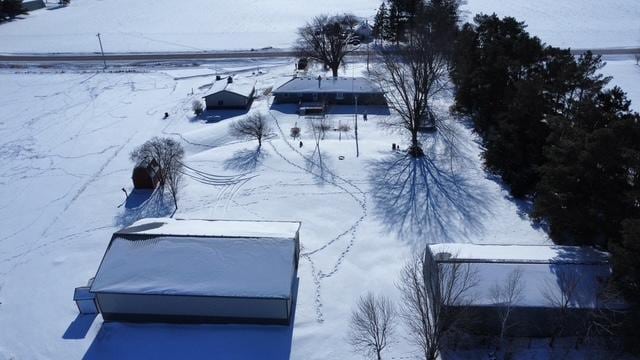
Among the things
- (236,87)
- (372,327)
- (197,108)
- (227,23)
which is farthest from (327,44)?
(372,327)

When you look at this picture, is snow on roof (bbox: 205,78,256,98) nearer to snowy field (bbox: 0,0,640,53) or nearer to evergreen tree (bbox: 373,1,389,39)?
snowy field (bbox: 0,0,640,53)

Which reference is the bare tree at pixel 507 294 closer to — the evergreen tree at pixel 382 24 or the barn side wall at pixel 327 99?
the barn side wall at pixel 327 99

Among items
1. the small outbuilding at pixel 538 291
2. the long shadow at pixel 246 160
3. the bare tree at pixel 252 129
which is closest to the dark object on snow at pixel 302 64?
the bare tree at pixel 252 129

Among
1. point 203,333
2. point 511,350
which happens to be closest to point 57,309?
point 203,333

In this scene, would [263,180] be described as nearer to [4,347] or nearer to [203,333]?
[203,333]

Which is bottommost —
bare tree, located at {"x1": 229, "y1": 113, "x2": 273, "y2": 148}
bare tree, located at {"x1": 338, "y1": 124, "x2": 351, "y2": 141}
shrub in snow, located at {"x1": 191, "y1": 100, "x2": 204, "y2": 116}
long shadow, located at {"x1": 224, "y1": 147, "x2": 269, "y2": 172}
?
long shadow, located at {"x1": 224, "y1": 147, "x2": 269, "y2": 172}

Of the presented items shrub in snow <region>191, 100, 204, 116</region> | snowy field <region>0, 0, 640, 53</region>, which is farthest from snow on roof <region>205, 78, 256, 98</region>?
snowy field <region>0, 0, 640, 53</region>
